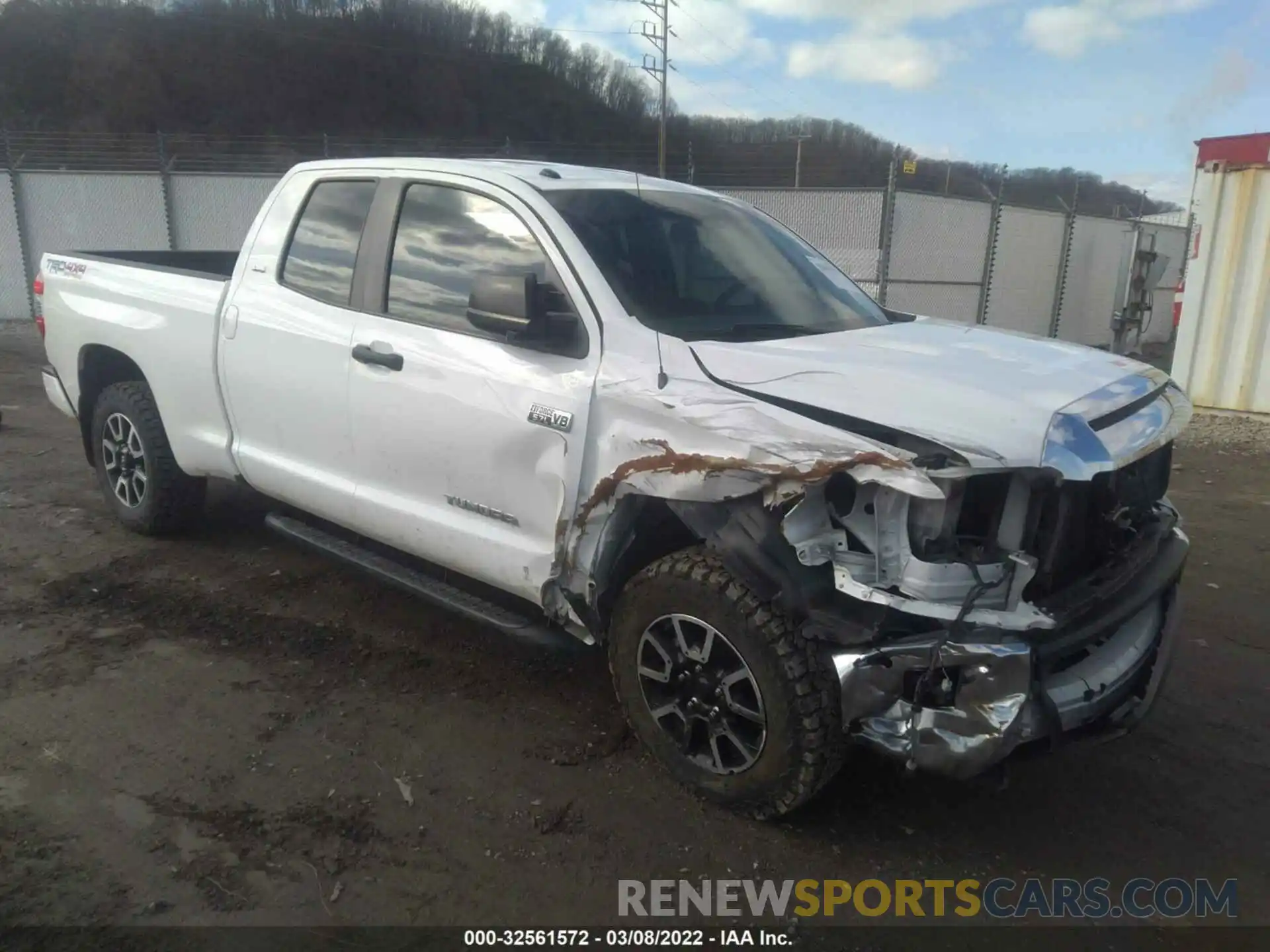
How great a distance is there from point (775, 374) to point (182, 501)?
371 cm

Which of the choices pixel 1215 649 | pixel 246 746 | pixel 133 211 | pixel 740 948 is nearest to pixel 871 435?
pixel 740 948

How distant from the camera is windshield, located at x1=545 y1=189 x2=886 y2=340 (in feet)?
11.1

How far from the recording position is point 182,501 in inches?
204

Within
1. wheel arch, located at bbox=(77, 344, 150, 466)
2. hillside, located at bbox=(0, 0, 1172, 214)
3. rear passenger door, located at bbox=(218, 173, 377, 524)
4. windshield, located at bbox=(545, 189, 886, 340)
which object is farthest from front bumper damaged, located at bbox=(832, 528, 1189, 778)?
hillside, located at bbox=(0, 0, 1172, 214)

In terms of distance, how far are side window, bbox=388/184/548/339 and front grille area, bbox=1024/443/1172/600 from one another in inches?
72.1

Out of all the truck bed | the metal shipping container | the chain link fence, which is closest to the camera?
the truck bed

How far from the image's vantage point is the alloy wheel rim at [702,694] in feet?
9.55

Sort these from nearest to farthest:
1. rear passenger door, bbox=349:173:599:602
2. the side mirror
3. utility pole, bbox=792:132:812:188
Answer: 1. the side mirror
2. rear passenger door, bbox=349:173:599:602
3. utility pole, bbox=792:132:812:188

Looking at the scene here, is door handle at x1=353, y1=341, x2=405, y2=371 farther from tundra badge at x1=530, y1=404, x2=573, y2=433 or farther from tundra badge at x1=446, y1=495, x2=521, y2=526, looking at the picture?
tundra badge at x1=530, y1=404, x2=573, y2=433

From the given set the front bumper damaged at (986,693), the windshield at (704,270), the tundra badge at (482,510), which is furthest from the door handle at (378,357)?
the front bumper damaged at (986,693)

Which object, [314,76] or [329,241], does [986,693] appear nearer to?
[329,241]

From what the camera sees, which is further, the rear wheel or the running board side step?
the rear wheel

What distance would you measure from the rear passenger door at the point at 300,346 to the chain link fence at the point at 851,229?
6.42 m

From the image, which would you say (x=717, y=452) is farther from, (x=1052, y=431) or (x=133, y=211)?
(x=133, y=211)
